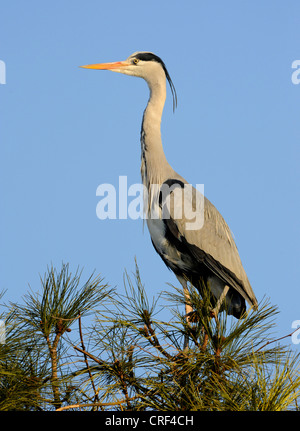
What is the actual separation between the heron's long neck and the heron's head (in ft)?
0.72

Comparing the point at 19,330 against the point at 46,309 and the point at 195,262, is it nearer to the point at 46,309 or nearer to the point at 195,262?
the point at 46,309

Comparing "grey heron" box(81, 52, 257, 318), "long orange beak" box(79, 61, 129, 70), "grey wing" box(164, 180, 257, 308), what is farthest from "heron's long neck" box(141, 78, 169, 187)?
"long orange beak" box(79, 61, 129, 70)

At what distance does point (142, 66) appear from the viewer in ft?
18.0

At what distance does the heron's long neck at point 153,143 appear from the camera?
499 cm

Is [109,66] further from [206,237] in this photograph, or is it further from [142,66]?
[206,237]

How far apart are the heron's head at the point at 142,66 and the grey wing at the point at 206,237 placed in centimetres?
116


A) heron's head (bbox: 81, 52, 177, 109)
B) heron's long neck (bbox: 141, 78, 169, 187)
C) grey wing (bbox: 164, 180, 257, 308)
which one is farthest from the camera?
heron's head (bbox: 81, 52, 177, 109)

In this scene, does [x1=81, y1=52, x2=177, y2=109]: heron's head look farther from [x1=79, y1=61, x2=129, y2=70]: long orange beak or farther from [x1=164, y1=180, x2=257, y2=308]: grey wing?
[x1=164, y1=180, x2=257, y2=308]: grey wing

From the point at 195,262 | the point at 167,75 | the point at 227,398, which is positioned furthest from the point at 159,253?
the point at 227,398

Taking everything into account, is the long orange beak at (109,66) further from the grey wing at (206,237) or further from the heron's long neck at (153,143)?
the grey wing at (206,237)

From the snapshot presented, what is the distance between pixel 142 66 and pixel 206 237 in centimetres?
176

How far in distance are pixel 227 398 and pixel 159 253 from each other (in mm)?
2289

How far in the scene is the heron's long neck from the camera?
4.99 meters

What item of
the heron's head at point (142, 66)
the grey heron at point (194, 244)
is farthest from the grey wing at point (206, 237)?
the heron's head at point (142, 66)
